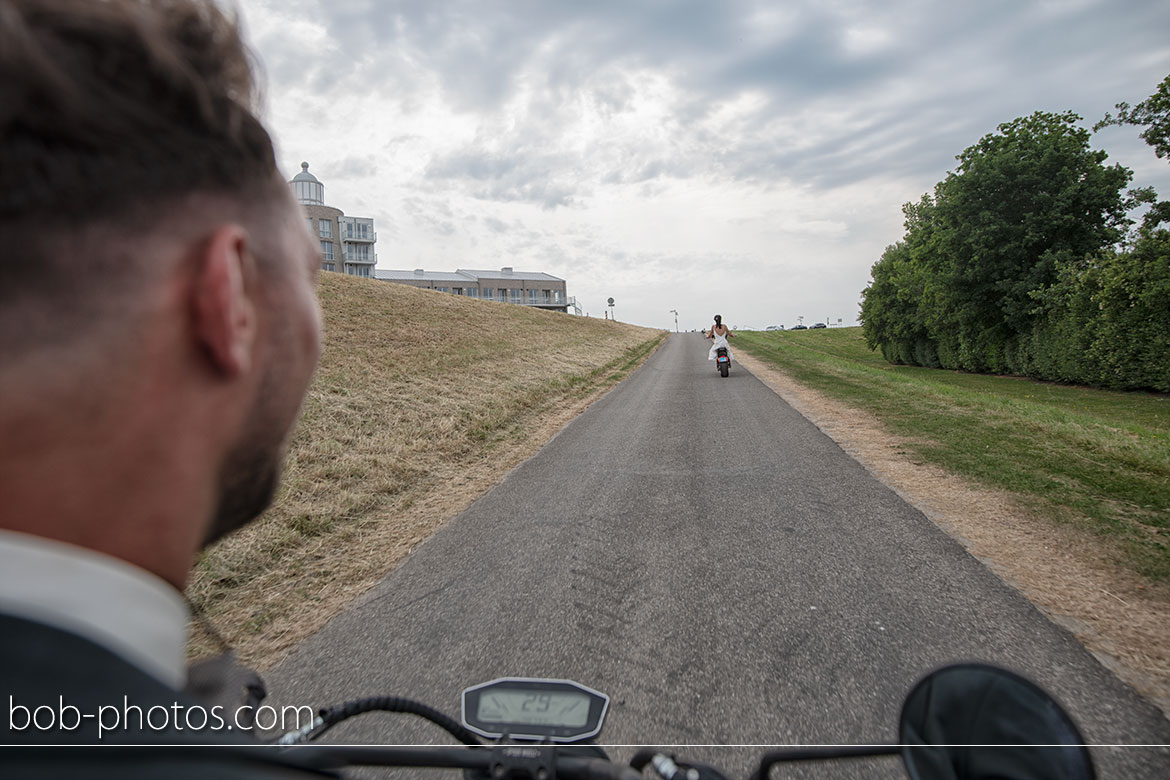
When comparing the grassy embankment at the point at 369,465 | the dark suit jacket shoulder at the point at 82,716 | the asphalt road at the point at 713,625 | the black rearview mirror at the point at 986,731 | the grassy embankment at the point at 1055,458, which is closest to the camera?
the dark suit jacket shoulder at the point at 82,716

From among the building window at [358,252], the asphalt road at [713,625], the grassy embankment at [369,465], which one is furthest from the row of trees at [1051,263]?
the building window at [358,252]

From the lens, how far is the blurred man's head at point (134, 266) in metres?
0.48

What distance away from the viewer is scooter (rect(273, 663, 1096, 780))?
2.99 feet

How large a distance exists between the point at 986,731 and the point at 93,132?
151 cm

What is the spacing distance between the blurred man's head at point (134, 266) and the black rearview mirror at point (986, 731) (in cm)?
122

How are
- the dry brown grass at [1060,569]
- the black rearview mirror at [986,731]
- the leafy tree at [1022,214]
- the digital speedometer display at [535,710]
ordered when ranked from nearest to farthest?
the black rearview mirror at [986,731], the digital speedometer display at [535,710], the dry brown grass at [1060,569], the leafy tree at [1022,214]

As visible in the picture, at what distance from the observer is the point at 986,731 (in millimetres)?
967

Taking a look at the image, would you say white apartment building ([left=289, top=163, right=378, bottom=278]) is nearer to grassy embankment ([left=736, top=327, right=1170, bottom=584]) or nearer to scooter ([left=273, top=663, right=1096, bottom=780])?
grassy embankment ([left=736, top=327, right=1170, bottom=584])

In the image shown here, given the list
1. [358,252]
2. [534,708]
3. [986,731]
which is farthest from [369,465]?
[358,252]

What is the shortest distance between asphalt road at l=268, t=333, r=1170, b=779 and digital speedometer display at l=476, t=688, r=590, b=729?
1.15 metres

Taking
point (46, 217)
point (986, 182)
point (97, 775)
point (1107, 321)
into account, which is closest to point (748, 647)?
point (97, 775)

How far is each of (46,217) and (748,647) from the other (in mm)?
2976

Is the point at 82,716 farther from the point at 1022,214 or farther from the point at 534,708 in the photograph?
the point at 1022,214

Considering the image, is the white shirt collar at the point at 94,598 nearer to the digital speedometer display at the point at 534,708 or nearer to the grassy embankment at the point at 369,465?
the digital speedometer display at the point at 534,708
